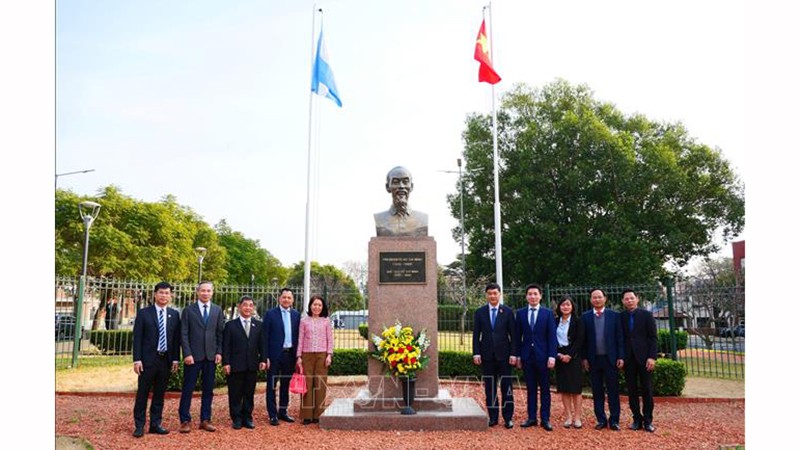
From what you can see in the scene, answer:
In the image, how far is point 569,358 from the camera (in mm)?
7035

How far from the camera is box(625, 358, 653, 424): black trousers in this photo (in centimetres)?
698

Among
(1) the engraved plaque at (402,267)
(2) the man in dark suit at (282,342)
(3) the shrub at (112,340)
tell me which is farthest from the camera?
(3) the shrub at (112,340)

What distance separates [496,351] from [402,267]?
5.48 feet

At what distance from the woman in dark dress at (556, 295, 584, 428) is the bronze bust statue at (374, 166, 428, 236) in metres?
2.20

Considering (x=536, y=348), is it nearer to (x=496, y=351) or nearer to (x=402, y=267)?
(x=496, y=351)

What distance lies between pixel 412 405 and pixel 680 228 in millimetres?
19572

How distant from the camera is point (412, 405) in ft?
23.8

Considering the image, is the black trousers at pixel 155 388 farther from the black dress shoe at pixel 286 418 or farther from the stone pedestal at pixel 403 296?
the stone pedestal at pixel 403 296

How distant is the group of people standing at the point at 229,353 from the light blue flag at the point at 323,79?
8301 mm

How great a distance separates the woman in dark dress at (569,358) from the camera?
7.04 m

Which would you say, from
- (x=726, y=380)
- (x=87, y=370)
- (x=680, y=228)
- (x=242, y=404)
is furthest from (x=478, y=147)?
(x=242, y=404)

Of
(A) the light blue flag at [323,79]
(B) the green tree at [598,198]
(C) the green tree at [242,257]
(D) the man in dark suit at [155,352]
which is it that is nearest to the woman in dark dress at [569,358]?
(D) the man in dark suit at [155,352]

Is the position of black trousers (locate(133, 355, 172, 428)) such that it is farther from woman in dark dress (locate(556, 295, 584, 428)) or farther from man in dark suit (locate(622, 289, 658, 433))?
man in dark suit (locate(622, 289, 658, 433))

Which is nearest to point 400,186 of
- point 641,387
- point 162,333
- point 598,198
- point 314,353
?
point 314,353
